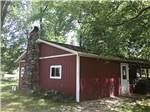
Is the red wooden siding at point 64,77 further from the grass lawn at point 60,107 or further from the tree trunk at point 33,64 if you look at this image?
the grass lawn at point 60,107

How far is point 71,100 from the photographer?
490 inches

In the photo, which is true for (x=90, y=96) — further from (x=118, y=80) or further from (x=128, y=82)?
(x=128, y=82)

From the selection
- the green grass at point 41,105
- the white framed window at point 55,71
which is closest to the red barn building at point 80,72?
the white framed window at point 55,71

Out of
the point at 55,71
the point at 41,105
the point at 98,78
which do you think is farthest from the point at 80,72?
the point at 41,105

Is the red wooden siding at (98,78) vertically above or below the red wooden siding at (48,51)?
below

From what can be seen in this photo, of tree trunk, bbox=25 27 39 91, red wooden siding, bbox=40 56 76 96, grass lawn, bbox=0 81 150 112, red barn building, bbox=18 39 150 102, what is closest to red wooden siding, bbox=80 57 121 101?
red barn building, bbox=18 39 150 102

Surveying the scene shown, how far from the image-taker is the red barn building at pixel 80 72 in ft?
42.2

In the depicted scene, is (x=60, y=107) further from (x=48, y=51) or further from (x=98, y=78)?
(x=48, y=51)

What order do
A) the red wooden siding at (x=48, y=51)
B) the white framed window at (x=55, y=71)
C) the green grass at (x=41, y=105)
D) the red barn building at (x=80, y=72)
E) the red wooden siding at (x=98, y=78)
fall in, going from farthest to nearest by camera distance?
the red wooden siding at (x=48, y=51) → the white framed window at (x=55, y=71) → the red wooden siding at (x=98, y=78) → the red barn building at (x=80, y=72) → the green grass at (x=41, y=105)

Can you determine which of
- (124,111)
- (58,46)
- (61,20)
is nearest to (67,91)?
(58,46)

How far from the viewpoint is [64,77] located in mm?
13562

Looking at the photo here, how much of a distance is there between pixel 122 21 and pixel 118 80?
5199 mm

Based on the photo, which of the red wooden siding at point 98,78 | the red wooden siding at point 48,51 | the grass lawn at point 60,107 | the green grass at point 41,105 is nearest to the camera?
the green grass at point 41,105

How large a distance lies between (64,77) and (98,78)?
233cm
